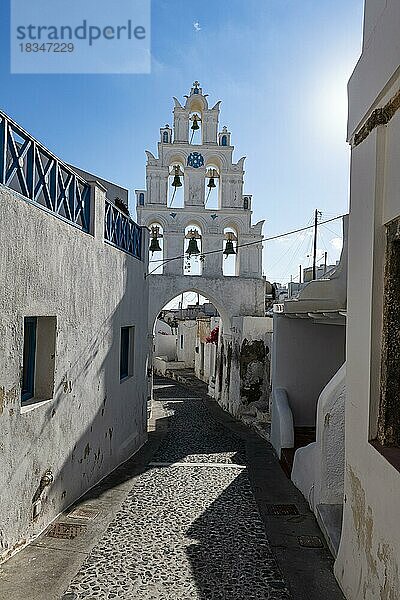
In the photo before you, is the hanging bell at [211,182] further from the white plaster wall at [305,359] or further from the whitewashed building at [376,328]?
the whitewashed building at [376,328]

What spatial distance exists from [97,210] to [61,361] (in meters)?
2.32

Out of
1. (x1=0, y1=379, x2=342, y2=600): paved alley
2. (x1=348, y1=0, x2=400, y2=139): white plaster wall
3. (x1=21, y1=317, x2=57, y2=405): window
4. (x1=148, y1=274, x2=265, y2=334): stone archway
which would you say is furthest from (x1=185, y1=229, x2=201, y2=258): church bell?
(x1=348, y1=0, x2=400, y2=139): white plaster wall

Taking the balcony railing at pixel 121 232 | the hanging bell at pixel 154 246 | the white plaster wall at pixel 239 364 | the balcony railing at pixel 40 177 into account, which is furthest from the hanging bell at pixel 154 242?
the balcony railing at pixel 40 177

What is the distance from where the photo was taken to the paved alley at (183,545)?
14.9 ft

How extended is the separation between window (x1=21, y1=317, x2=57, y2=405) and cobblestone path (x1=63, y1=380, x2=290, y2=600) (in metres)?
1.58

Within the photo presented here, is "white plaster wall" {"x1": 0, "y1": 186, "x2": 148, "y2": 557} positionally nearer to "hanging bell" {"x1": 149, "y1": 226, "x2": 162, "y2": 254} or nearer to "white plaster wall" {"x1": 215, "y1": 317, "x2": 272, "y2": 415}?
"white plaster wall" {"x1": 215, "y1": 317, "x2": 272, "y2": 415}

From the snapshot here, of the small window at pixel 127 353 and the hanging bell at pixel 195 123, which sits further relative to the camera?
the hanging bell at pixel 195 123

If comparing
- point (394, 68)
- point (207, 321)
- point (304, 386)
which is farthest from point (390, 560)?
point (207, 321)

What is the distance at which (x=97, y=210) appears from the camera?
760cm

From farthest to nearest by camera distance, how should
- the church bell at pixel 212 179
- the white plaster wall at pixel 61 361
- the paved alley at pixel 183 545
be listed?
1. the church bell at pixel 212 179
2. the white plaster wall at pixel 61 361
3. the paved alley at pixel 183 545

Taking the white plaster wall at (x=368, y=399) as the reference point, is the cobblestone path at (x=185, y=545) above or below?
below

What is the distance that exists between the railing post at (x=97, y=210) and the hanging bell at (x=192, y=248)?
1038 centimetres

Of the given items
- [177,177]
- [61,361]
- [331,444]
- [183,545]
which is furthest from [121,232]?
[177,177]

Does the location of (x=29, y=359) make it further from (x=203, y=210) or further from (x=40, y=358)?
A: (x=203, y=210)
